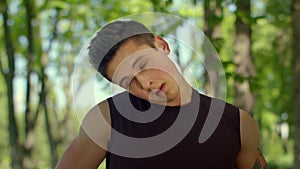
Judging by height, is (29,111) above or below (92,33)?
below

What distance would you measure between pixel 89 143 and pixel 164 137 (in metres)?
0.21

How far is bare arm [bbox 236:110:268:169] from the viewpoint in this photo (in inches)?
70.0

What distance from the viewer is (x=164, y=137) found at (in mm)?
1657

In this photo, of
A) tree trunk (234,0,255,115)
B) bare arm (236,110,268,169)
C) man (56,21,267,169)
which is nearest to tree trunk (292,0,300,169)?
tree trunk (234,0,255,115)

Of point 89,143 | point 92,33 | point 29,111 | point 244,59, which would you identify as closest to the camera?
point 89,143

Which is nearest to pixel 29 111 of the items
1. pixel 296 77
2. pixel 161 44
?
pixel 296 77

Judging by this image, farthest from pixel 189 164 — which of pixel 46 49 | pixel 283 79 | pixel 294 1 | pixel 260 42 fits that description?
pixel 260 42

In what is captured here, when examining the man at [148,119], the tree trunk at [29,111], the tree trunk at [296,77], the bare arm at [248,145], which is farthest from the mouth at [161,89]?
the tree trunk at [29,111]

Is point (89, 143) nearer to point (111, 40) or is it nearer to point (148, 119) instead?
point (148, 119)

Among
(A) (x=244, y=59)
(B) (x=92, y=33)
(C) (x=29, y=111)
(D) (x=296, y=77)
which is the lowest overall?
(C) (x=29, y=111)

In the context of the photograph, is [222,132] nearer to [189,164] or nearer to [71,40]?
[189,164]

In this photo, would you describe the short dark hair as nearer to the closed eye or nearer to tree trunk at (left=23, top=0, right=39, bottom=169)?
the closed eye

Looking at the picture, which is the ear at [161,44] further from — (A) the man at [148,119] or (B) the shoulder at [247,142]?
(B) the shoulder at [247,142]

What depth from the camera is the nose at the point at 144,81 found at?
1697mm
